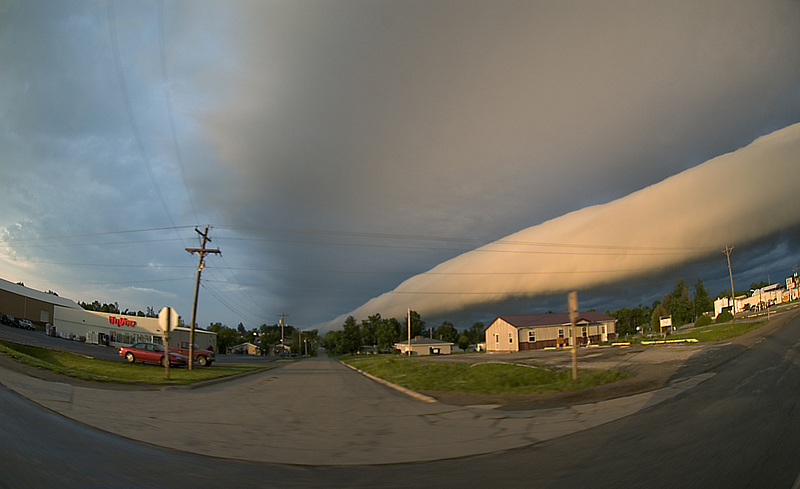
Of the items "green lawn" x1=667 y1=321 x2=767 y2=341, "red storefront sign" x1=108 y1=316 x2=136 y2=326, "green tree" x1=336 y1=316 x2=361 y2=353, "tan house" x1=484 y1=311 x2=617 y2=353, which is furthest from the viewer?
"green tree" x1=336 y1=316 x2=361 y2=353

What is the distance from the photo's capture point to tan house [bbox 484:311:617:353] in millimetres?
59062

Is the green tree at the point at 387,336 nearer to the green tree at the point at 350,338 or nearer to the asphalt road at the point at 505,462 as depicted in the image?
the green tree at the point at 350,338

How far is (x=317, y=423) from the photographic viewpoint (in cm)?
749

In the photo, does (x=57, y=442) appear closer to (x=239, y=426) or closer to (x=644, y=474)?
(x=239, y=426)

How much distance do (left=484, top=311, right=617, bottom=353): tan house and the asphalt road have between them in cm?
5598

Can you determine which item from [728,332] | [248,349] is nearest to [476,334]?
[248,349]

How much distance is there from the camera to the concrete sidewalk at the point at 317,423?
5305 millimetres

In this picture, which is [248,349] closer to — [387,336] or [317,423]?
[387,336]

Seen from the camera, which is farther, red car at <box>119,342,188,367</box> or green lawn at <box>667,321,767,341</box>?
green lawn at <box>667,321,767,341</box>

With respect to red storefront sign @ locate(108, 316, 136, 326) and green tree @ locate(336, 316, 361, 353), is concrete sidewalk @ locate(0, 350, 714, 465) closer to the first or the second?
red storefront sign @ locate(108, 316, 136, 326)

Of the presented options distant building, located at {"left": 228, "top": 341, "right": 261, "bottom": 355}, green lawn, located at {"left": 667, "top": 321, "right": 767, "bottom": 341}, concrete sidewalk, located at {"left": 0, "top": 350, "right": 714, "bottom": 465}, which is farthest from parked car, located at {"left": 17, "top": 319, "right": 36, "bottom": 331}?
distant building, located at {"left": 228, "top": 341, "right": 261, "bottom": 355}

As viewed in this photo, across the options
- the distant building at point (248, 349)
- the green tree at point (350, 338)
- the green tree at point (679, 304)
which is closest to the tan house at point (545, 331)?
the green tree at point (679, 304)

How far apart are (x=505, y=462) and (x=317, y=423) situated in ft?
13.7

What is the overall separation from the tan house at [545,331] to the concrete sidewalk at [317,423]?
52.1 meters
